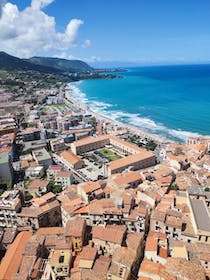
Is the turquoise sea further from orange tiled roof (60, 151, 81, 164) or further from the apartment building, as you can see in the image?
the apartment building

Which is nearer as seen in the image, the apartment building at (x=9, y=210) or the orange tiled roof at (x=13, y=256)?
the orange tiled roof at (x=13, y=256)

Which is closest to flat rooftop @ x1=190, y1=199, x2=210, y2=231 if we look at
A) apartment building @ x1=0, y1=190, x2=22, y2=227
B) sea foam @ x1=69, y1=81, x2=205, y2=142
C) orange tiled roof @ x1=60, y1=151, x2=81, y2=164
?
apartment building @ x1=0, y1=190, x2=22, y2=227

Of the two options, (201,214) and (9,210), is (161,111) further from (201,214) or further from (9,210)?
(9,210)


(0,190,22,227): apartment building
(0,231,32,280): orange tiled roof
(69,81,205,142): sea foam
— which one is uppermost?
(69,81,205,142): sea foam

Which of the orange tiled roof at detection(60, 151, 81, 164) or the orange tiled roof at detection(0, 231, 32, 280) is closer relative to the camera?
the orange tiled roof at detection(0, 231, 32, 280)

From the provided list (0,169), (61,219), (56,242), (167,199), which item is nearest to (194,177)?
(167,199)

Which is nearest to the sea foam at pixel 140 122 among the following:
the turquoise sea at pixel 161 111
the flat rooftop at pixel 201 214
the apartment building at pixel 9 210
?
the turquoise sea at pixel 161 111

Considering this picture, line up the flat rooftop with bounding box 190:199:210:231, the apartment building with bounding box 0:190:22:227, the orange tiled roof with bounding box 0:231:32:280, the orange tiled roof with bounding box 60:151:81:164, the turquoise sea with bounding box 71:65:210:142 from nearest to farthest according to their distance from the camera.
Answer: the orange tiled roof with bounding box 0:231:32:280
the flat rooftop with bounding box 190:199:210:231
the apartment building with bounding box 0:190:22:227
the orange tiled roof with bounding box 60:151:81:164
the turquoise sea with bounding box 71:65:210:142

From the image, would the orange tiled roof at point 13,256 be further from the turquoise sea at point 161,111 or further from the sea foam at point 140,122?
the turquoise sea at point 161,111

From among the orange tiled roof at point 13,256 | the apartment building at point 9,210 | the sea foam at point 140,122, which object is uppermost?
the sea foam at point 140,122

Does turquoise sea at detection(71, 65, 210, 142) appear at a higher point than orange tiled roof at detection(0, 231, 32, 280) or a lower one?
higher
